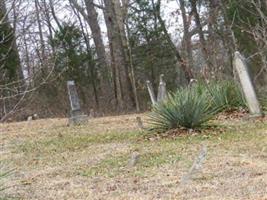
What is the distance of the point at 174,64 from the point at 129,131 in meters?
12.7

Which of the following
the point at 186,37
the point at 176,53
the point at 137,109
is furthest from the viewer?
the point at 186,37

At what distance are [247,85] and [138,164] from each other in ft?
16.6

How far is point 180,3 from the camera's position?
81.6 feet

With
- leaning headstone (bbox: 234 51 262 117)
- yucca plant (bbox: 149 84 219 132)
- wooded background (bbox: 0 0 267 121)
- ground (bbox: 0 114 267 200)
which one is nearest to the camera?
ground (bbox: 0 114 267 200)

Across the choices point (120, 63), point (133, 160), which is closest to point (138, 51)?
point (120, 63)

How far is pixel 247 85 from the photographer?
42.6ft

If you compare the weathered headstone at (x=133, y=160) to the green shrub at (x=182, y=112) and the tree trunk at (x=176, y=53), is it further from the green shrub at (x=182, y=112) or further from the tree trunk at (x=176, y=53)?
the tree trunk at (x=176, y=53)

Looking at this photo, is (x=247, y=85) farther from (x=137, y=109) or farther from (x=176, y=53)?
(x=176, y=53)

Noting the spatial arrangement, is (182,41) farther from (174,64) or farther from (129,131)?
(129,131)

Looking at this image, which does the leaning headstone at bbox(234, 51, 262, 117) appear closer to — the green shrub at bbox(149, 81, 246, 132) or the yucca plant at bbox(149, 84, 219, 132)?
the green shrub at bbox(149, 81, 246, 132)

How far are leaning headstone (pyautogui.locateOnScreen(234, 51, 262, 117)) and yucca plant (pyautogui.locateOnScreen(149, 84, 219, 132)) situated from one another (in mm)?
1634

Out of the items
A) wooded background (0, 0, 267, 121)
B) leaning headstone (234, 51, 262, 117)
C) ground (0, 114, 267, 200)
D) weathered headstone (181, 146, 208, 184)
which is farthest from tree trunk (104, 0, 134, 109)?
weathered headstone (181, 146, 208, 184)

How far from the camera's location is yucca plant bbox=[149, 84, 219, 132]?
11.2 m

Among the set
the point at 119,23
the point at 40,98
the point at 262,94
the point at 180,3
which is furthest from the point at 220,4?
the point at 262,94
